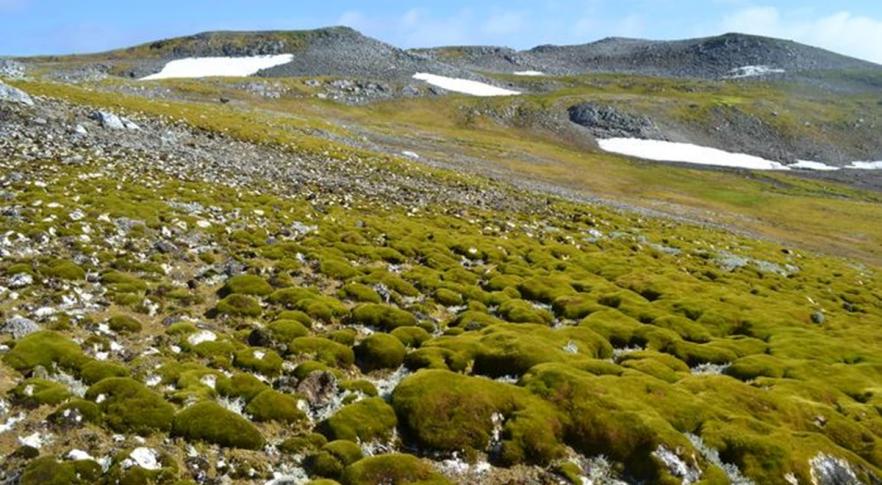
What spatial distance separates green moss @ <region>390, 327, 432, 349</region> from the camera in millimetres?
20969

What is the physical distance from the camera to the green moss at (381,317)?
73.2 ft

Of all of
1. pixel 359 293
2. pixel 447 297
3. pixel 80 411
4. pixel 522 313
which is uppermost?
pixel 80 411

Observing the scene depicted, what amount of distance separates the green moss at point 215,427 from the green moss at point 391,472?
2.23 m

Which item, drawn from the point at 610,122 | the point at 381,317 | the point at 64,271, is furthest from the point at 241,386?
the point at 610,122

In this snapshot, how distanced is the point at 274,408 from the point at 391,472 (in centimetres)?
352

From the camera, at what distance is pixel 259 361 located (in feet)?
55.8

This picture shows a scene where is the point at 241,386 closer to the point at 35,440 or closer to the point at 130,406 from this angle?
the point at 130,406

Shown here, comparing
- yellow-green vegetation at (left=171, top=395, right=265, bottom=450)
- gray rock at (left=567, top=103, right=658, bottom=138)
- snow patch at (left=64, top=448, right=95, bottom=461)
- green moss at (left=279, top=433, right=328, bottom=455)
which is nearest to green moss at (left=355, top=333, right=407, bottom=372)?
green moss at (left=279, top=433, right=328, bottom=455)

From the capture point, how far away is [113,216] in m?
28.0

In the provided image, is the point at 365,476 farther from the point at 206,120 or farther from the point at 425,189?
the point at 206,120

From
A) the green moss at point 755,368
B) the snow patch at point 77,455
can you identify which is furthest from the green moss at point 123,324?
the green moss at point 755,368

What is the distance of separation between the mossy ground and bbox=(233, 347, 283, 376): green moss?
2.3 inches

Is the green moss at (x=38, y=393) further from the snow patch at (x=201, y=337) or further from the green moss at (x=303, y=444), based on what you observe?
the green moss at (x=303, y=444)

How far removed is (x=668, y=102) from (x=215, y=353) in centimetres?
19967
